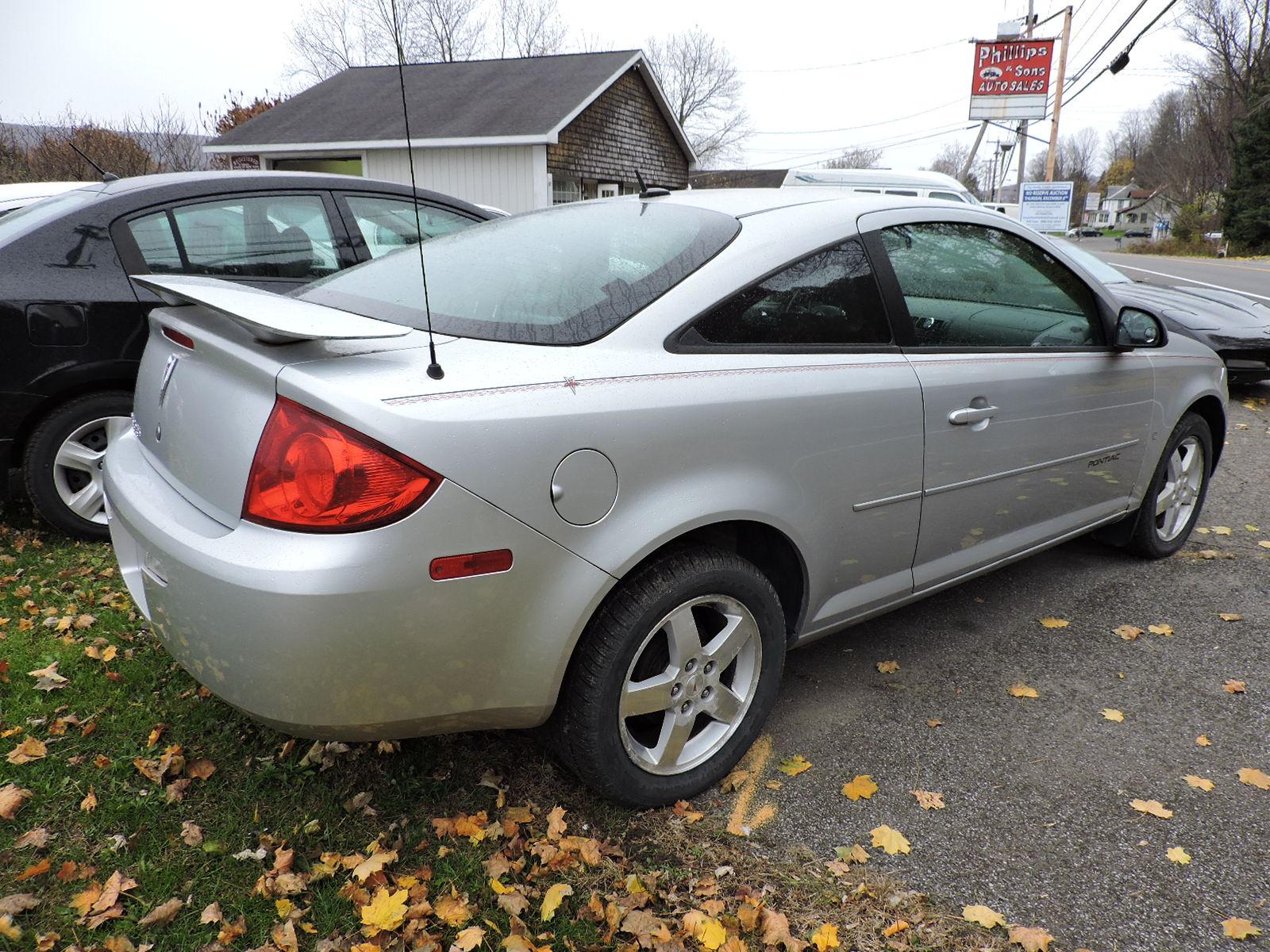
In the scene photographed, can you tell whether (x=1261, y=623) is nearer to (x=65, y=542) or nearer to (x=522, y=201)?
(x=65, y=542)

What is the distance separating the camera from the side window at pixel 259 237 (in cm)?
429

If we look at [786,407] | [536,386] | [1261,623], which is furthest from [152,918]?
[1261,623]

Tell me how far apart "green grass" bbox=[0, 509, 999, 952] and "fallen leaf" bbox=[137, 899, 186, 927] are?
0.06ft

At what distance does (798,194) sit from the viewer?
3062 millimetres

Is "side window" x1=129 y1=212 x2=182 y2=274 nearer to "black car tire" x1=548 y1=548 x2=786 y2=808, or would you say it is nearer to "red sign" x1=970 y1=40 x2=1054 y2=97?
"black car tire" x1=548 y1=548 x2=786 y2=808

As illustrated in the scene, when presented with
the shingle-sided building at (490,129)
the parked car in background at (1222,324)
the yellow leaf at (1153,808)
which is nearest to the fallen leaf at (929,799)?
the yellow leaf at (1153,808)

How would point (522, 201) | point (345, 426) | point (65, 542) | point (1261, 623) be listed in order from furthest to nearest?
point (522, 201) → point (65, 542) → point (1261, 623) → point (345, 426)

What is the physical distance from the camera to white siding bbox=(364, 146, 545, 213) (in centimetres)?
1800

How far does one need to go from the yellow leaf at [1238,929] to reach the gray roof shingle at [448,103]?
17.1 m

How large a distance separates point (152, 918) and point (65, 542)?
2713 mm

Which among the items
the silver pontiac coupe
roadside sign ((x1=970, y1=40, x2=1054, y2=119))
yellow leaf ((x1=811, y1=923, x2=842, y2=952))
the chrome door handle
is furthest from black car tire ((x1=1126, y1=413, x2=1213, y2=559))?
roadside sign ((x1=970, y1=40, x2=1054, y2=119))

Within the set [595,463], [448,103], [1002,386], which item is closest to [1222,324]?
[1002,386]

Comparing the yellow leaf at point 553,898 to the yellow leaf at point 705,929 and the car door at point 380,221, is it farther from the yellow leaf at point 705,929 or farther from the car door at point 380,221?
the car door at point 380,221

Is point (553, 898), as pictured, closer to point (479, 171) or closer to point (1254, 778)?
point (1254, 778)
